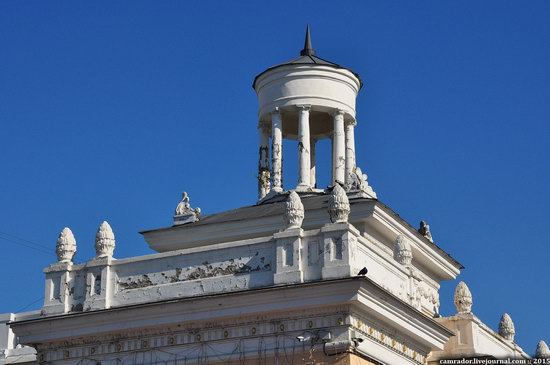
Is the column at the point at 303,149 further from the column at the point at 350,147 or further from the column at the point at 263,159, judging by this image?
the column at the point at 263,159

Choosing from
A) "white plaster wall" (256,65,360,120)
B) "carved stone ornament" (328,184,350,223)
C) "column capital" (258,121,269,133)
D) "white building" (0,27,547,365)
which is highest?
"white plaster wall" (256,65,360,120)

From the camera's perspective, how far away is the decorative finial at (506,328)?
142 feet

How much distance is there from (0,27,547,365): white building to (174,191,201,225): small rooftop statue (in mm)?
1531

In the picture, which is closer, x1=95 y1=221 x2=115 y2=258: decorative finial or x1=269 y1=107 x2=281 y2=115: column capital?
x1=95 y1=221 x2=115 y2=258: decorative finial

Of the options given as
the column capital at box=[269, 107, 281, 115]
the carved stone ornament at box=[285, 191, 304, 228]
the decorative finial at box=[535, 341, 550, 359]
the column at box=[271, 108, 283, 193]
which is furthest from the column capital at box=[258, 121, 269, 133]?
the carved stone ornament at box=[285, 191, 304, 228]

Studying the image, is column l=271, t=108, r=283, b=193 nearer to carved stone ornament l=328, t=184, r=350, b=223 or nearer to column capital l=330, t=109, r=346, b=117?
column capital l=330, t=109, r=346, b=117

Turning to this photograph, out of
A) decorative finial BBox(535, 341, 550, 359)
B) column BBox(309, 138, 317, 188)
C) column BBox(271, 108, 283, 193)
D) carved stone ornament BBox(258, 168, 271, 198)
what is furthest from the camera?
column BBox(309, 138, 317, 188)

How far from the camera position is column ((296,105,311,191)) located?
4244 centimetres

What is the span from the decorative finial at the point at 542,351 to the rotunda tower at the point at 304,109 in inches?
327

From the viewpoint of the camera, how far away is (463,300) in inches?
1531

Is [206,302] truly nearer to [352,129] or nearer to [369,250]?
[369,250]

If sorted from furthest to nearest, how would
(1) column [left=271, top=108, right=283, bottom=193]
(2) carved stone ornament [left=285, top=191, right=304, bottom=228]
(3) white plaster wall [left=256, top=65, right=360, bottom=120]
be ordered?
1. (3) white plaster wall [left=256, top=65, right=360, bottom=120]
2. (1) column [left=271, top=108, right=283, bottom=193]
3. (2) carved stone ornament [left=285, top=191, right=304, bottom=228]

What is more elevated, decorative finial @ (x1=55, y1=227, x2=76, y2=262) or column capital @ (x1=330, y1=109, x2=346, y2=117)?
column capital @ (x1=330, y1=109, x2=346, y2=117)

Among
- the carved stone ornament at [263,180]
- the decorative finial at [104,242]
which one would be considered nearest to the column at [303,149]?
the carved stone ornament at [263,180]
